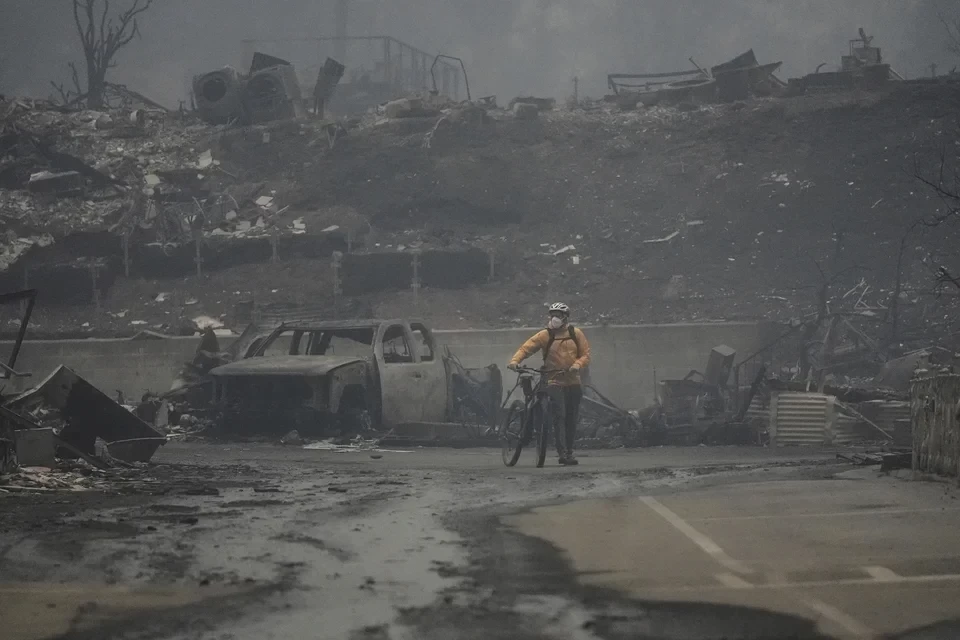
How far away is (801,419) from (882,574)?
43.2 ft

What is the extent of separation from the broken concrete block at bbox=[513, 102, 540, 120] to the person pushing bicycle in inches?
1139

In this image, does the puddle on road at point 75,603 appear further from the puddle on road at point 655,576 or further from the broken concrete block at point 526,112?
the broken concrete block at point 526,112

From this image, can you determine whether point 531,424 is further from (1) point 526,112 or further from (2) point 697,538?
(1) point 526,112

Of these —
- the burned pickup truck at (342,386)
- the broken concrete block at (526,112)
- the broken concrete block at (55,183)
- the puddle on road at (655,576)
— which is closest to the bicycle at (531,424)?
the burned pickup truck at (342,386)

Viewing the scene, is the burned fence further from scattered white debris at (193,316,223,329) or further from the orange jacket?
scattered white debris at (193,316,223,329)

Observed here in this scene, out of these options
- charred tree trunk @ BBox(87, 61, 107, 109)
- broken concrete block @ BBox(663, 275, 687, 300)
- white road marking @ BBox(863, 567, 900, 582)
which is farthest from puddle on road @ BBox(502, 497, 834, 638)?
charred tree trunk @ BBox(87, 61, 107, 109)

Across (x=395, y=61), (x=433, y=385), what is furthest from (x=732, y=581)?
(x=395, y=61)

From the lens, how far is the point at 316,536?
784cm

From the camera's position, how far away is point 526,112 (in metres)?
42.9

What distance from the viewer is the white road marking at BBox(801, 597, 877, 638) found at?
4.70 m

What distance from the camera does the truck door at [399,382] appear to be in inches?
717

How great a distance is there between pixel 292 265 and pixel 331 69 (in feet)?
47.9

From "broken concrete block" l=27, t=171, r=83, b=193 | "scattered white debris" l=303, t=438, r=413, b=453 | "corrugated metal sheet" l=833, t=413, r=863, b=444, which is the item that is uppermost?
"broken concrete block" l=27, t=171, r=83, b=193

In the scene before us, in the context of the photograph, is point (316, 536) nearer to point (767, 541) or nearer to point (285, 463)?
point (767, 541)
